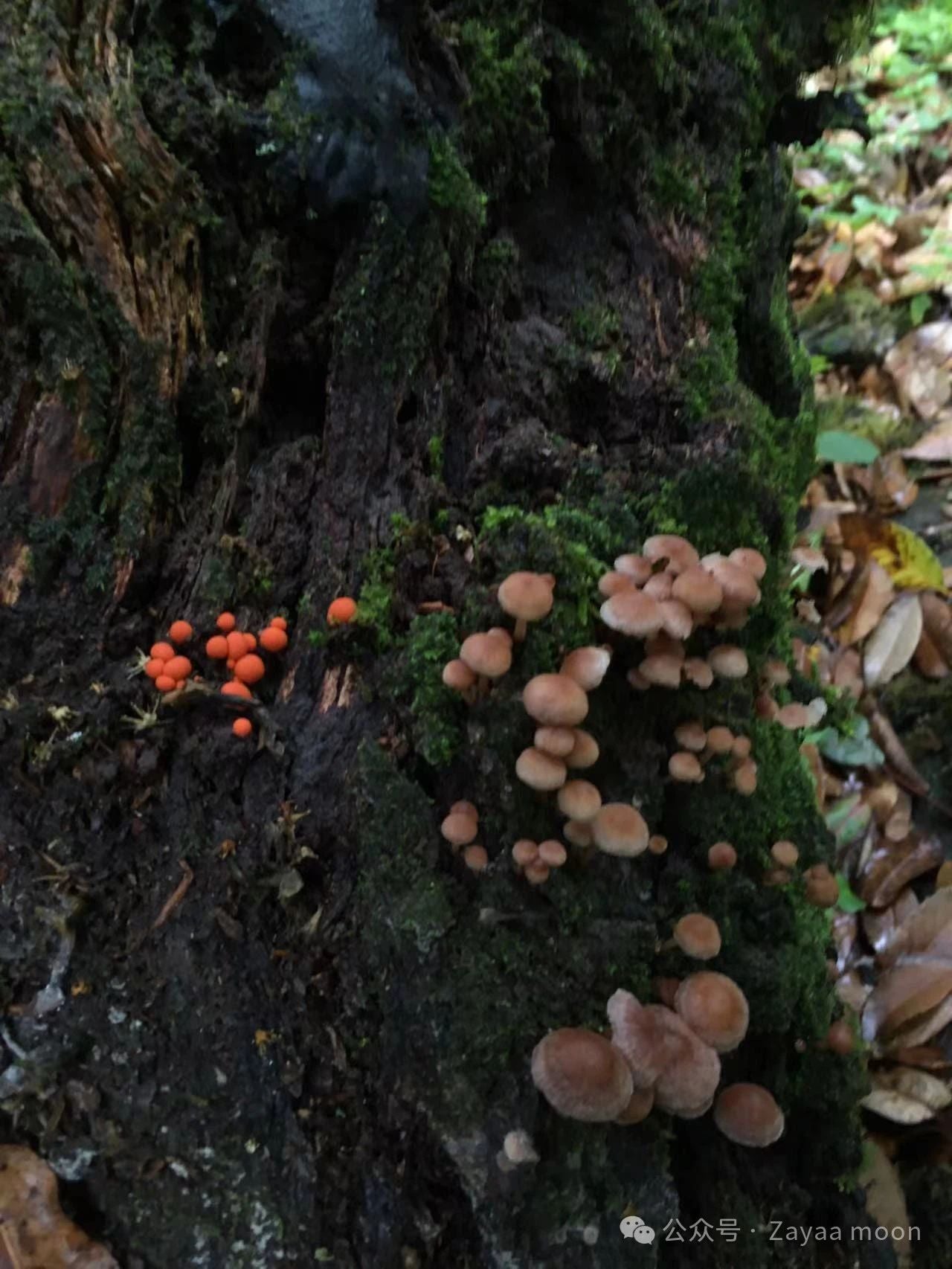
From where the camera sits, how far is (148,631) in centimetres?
249

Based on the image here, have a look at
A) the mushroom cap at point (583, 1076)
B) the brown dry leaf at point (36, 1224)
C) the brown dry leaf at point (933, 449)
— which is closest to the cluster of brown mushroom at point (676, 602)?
the mushroom cap at point (583, 1076)

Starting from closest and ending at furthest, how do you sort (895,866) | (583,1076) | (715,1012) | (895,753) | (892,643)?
(583,1076), (715,1012), (895,866), (895,753), (892,643)

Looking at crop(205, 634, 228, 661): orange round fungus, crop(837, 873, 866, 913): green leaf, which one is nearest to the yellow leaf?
crop(837, 873, 866, 913): green leaf

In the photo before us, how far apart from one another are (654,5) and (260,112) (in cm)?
135

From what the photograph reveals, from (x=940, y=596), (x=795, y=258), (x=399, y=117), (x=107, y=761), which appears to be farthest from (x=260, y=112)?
(x=795, y=258)

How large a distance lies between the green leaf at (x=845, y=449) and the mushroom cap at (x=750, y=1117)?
3.93m

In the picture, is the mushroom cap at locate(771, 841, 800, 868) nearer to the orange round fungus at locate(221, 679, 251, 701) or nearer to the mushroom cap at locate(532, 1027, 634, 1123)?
the mushroom cap at locate(532, 1027, 634, 1123)

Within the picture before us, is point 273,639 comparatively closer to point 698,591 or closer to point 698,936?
point 698,591

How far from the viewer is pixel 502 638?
2.13 m

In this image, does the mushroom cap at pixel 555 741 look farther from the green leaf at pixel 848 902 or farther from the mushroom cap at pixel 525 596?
the green leaf at pixel 848 902

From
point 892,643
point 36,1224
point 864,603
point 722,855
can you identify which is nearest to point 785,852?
point 722,855

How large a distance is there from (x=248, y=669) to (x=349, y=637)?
28 cm

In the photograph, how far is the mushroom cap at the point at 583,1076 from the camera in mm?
1898

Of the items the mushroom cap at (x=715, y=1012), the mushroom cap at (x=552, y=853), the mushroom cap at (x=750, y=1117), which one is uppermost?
the mushroom cap at (x=552, y=853)
